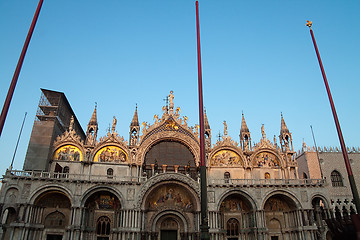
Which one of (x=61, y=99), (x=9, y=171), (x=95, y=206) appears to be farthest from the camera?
(x=61, y=99)

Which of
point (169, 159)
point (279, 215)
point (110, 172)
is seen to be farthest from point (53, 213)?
point (279, 215)

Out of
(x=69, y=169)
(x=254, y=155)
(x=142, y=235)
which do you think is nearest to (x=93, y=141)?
(x=69, y=169)

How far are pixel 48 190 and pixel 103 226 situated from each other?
694 cm

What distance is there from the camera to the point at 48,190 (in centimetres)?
3017

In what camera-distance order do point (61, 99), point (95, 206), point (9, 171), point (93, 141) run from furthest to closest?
point (61, 99) → point (93, 141) → point (95, 206) → point (9, 171)

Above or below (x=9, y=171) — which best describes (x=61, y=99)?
above

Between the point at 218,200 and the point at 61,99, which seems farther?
the point at 61,99

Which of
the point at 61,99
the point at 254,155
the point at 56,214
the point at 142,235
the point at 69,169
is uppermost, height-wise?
the point at 61,99

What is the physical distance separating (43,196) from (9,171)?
13.9ft

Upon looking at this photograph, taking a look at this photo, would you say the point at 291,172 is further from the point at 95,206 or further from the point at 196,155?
the point at 95,206

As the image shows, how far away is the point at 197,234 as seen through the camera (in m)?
31.2

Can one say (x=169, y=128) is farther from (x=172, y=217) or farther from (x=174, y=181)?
(x=172, y=217)

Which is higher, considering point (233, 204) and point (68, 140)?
point (68, 140)

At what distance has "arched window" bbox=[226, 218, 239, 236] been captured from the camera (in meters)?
33.0
